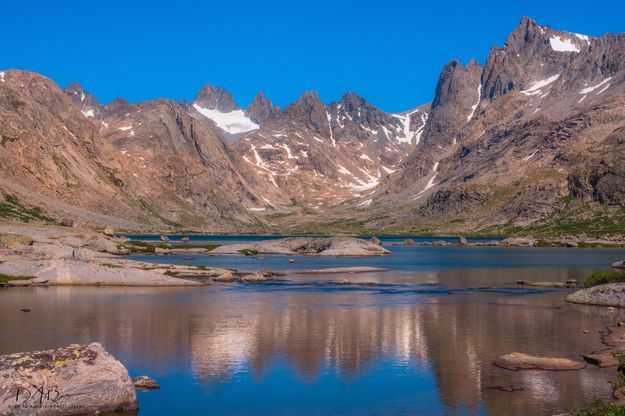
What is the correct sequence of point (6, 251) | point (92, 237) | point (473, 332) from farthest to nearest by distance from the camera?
point (92, 237) < point (6, 251) < point (473, 332)

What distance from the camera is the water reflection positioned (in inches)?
1257

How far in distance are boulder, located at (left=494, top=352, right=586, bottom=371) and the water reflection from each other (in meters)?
0.82

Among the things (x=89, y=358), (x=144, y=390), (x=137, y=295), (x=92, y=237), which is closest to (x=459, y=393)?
(x=144, y=390)

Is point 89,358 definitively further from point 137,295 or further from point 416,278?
point 416,278

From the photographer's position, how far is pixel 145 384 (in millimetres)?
31859

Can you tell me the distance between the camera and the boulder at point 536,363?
118 ft

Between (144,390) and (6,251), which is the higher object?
(6,251)

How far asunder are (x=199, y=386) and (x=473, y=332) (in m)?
23.1

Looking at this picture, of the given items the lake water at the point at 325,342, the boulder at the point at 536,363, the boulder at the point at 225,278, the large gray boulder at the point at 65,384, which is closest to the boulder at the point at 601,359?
the boulder at the point at 536,363

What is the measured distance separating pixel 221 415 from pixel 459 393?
10962 millimetres

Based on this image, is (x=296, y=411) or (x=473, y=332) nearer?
(x=296, y=411)

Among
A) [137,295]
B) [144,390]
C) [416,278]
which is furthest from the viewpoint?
[416,278]

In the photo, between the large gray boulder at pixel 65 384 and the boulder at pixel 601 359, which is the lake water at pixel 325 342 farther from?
the large gray boulder at pixel 65 384

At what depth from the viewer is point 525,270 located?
11819 centimetres
